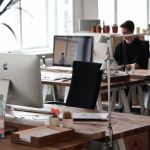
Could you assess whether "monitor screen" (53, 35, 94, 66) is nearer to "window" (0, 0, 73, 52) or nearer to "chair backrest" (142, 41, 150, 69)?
"chair backrest" (142, 41, 150, 69)

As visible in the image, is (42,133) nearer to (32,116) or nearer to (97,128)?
(97,128)

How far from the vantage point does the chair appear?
3.89m

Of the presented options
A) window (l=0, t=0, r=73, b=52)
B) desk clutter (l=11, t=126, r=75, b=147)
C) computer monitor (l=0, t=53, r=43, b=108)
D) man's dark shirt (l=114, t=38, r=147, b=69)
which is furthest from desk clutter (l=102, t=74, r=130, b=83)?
window (l=0, t=0, r=73, b=52)

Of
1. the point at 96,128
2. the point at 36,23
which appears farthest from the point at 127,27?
the point at 96,128

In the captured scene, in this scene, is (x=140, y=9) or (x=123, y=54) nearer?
(x=123, y=54)

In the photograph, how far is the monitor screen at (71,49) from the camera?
5.45 metres

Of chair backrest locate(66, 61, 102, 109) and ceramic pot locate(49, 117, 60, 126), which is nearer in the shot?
ceramic pot locate(49, 117, 60, 126)

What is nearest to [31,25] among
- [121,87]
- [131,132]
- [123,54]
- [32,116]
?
[123,54]

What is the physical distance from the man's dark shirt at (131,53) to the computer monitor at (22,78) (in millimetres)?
3736

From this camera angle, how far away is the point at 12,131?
9.84ft

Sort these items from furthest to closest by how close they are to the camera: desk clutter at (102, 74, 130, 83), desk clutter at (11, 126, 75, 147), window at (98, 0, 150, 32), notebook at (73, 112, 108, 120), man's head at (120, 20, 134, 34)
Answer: window at (98, 0, 150, 32) < man's head at (120, 20, 134, 34) < desk clutter at (102, 74, 130, 83) < notebook at (73, 112, 108, 120) < desk clutter at (11, 126, 75, 147)

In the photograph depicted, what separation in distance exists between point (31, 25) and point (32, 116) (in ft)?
15.9

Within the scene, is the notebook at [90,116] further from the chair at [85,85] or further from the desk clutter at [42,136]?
the chair at [85,85]

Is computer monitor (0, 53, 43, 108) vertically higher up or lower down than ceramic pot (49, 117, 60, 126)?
higher up
